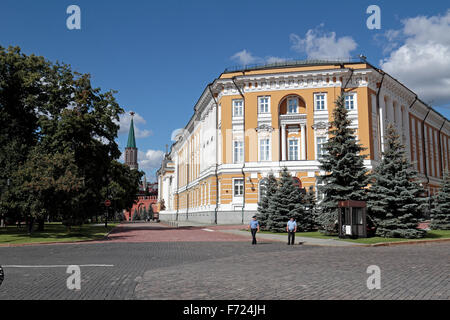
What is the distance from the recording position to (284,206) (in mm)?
31969

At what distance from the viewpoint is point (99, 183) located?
117 ft

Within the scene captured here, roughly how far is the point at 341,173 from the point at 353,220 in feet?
13.5

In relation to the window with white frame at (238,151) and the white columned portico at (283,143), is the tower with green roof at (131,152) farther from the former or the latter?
the white columned portico at (283,143)

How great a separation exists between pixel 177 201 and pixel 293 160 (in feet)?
129

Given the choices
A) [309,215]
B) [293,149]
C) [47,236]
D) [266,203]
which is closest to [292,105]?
[293,149]

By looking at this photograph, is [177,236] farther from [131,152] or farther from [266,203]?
[131,152]

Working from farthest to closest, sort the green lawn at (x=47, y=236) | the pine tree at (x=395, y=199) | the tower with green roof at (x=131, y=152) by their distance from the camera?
the tower with green roof at (x=131, y=152) < the green lawn at (x=47, y=236) < the pine tree at (x=395, y=199)

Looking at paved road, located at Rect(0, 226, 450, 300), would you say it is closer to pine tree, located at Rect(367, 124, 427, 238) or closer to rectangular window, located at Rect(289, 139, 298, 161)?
pine tree, located at Rect(367, 124, 427, 238)

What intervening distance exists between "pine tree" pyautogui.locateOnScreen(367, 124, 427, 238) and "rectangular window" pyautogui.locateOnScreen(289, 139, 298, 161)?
63.3ft

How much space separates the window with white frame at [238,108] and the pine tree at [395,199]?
22051mm

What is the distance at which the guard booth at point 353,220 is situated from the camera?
24875mm

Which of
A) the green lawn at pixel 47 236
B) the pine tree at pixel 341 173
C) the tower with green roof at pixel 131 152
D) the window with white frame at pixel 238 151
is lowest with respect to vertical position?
the green lawn at pixel 47 236

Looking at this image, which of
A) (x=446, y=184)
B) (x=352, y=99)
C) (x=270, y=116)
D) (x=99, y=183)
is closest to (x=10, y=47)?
(x=99, y=183)

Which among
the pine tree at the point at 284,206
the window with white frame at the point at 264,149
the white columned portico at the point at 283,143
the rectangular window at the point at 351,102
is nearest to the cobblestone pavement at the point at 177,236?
the pine tree at the point at 284,206
